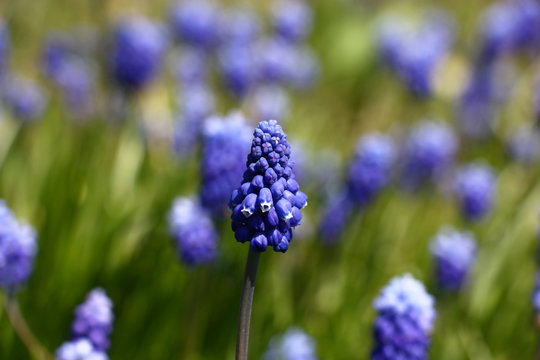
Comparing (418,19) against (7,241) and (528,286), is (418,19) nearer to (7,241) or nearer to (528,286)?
(528,286)

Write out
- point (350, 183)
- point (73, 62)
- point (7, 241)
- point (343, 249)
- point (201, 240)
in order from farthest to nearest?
point (73, 62)
point (343, 249)
point (350, 183)
point (201, 240)
point (7, 241)

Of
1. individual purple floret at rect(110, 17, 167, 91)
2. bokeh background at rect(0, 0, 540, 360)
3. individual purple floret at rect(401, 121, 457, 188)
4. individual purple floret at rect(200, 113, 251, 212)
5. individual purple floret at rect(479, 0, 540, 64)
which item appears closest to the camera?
individual purple floret at rect(200, 113, 251, 212)

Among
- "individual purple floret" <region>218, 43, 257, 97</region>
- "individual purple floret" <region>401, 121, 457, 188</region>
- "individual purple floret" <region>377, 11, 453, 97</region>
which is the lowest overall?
"individual purple floret" <region>401, 121, 457, 188</region>

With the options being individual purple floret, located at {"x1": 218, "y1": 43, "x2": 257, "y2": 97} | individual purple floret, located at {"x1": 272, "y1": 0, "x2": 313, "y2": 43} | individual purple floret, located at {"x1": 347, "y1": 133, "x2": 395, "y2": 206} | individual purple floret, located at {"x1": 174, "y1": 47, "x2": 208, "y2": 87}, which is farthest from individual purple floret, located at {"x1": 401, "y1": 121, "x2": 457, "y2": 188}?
individual purple floret, located at {"x1": 174, "y1": 47, "x2": 208, "y2": 87}

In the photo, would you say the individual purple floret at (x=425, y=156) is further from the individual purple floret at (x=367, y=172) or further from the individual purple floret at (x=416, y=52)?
the individual purple floret at (x=367, y=172)

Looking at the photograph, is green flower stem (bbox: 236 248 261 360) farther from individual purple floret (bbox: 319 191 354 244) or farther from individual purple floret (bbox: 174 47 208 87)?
individual purple floret (bbox: 174 47 208 87)

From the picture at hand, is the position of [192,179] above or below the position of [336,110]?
below

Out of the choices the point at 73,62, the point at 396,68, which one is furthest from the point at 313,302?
the point at 73,62
